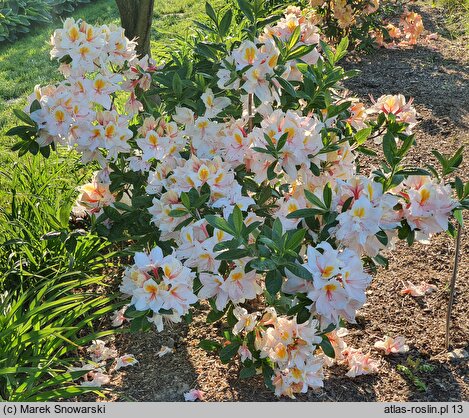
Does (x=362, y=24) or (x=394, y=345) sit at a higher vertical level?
(x=394, y=345)

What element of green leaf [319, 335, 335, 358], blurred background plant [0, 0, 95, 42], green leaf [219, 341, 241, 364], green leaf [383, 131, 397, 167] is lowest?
blurred background plant [0, 0, 95, 42]

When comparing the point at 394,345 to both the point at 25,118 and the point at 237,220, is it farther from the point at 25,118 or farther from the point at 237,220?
the point at 25,118

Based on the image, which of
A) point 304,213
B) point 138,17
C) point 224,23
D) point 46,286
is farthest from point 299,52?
point 138,17

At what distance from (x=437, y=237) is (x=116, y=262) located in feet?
4.73

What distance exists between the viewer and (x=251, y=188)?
7.83 ft

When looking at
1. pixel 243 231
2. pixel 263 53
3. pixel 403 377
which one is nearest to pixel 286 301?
pixel 243 231

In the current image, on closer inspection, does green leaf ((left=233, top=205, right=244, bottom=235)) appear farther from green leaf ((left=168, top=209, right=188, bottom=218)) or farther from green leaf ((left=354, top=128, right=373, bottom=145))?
green leaf ((left=354, top=128, right=373, bottom=145))

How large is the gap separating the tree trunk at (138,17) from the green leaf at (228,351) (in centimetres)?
192

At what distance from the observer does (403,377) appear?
249 cm

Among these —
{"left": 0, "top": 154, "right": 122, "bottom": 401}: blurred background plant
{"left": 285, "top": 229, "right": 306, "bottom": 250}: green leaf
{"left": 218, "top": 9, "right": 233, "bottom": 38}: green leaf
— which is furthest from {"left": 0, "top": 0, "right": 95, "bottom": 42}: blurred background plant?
{"left": 285, "top": 229, "right": 306, "bottom": 250}: green leaf

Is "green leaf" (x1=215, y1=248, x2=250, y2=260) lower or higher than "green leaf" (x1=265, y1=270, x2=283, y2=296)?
higher

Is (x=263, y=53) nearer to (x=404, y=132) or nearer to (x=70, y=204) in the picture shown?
(x=404, y=132)

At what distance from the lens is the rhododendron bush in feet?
6.25

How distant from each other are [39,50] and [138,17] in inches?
110
